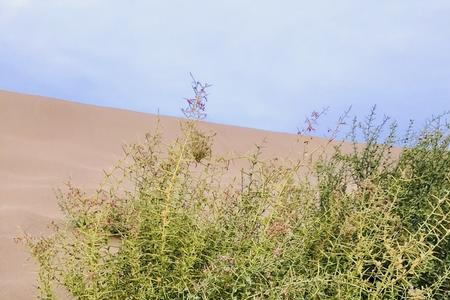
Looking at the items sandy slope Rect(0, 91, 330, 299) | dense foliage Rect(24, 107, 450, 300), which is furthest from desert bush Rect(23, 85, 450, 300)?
sandy slope Rect(0, 91, 330, 299)

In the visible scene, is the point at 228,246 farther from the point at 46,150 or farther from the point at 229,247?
the point at 46,150

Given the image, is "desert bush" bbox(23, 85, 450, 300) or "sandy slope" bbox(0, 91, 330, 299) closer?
"desert bush" bbox(23, 85, 450, 300)

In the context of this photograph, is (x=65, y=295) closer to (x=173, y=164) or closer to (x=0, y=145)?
(x=173, y=164)

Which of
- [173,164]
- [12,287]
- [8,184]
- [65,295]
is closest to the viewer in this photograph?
[173,164]

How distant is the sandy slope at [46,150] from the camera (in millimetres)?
5680

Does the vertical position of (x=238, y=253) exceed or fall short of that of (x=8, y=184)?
it exceeds it

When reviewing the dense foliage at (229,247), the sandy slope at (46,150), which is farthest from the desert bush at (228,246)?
the sandy slope at (46,150)

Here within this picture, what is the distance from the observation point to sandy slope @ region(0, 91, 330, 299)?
224 inches

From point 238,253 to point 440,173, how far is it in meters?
1.70

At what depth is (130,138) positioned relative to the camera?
782 inches

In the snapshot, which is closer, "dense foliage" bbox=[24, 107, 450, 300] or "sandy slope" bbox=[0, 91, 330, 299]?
"dense foliage" bbox=[24, 107, 450, 300]

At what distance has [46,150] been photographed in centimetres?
1520

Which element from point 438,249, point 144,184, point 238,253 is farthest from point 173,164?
point 438,249

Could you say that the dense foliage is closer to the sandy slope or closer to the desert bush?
the desert bush
